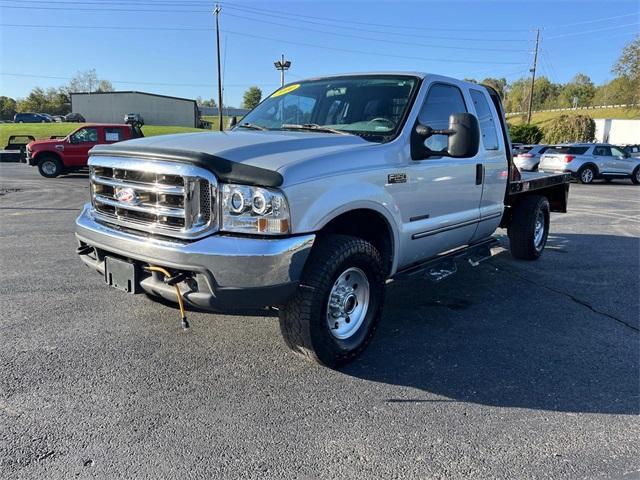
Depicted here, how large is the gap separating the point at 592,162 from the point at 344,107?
19.4 metres

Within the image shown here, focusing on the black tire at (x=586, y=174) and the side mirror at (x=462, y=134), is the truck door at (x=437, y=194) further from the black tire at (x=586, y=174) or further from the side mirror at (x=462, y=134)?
the black tire at (x=586, y=174)

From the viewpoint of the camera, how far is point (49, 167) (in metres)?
17.5

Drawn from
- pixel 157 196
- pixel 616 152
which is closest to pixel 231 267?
pixel 157 196

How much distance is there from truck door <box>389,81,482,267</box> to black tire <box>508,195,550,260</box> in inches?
72.0

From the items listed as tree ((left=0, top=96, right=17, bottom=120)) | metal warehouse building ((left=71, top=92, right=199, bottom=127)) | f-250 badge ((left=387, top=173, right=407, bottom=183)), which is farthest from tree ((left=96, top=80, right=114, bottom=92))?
f-250 badge ((left=387, top=173, right=407, bottom=183))

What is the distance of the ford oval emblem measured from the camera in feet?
10.8

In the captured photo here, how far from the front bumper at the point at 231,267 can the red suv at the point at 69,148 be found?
51.7 ft

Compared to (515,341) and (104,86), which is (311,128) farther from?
(104,86)

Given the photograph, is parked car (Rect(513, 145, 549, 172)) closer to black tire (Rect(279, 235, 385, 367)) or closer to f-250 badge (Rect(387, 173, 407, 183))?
f-250 badge (Rect(387, 173, 407, 183))

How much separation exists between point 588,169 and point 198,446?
21675 mm

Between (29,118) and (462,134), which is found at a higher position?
(29,118)

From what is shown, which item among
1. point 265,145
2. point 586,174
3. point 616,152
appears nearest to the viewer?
point 265,145

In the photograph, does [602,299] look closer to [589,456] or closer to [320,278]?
[589,456]

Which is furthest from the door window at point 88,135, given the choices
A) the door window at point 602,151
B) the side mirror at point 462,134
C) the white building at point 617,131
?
the white building at point 617,131
